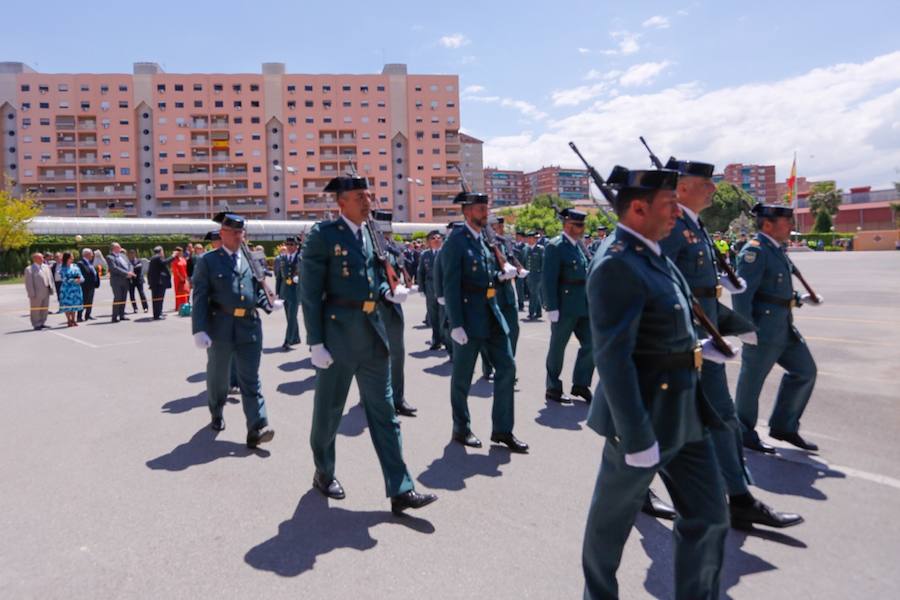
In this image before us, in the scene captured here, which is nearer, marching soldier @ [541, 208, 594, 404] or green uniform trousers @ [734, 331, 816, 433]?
green uniform trousers @ [734, 331, 816, 433]

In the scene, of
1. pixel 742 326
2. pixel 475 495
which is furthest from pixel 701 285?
pixel 475 495

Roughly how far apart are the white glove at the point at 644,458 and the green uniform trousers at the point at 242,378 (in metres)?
4.02

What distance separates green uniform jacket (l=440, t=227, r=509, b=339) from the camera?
5699mm

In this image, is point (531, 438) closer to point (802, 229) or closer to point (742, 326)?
point (742, 326)

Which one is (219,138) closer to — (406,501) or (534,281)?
(534,281)

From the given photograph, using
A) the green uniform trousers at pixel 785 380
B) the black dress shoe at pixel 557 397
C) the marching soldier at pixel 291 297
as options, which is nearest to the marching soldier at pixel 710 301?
the green uniform trousers at pixel 785 380

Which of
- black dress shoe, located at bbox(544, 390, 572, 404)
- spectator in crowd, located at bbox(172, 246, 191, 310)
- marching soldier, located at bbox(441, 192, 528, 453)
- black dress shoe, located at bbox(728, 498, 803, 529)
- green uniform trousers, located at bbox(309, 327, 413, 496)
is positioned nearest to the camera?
black dress shoe, located at bbox(728, 498, 803, 529)

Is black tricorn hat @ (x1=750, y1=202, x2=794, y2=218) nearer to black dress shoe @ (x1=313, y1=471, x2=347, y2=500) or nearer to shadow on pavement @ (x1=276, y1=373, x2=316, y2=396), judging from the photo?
black dress shoe @ (x1=313, y1=471, x2=347, y2=500)

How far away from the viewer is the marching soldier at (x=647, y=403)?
2602 millimetres

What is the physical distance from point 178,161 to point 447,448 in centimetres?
9207

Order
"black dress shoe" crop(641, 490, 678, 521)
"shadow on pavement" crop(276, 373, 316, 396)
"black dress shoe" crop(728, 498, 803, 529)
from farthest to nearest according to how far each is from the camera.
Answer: "shadow on pavement" crop(276, 373, 316, 396)
"black dress shoe" crop(641, 490, 678, 521)
"black dress shoe" crop(728, 498, 803, 529)

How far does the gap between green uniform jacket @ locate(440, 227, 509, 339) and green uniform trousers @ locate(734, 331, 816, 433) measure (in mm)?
2013

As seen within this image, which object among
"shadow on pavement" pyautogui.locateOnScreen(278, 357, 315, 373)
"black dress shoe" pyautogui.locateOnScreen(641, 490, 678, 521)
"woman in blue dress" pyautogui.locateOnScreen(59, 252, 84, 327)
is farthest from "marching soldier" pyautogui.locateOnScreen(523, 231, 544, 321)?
"woman in blue dress" pyautogui.locateOnScreen(59, 252, 84, 327)

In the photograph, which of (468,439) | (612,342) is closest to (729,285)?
(468,439)
